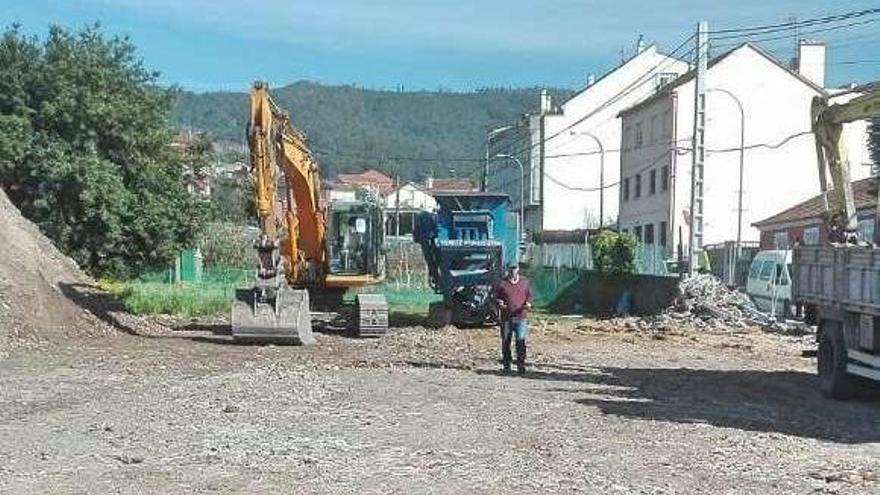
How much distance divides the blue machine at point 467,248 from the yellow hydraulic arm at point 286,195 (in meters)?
3.28

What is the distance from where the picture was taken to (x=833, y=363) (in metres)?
17.8

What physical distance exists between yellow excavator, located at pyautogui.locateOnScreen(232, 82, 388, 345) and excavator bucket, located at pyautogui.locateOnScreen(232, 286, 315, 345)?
0.02m

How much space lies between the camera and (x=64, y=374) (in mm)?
19500

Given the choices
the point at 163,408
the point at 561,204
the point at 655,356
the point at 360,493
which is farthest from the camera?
the point at 561,204

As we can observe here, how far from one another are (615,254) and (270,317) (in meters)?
22.7

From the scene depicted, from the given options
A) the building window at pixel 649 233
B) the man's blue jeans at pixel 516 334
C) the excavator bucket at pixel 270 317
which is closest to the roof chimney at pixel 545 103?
the building window at pixel 649 233

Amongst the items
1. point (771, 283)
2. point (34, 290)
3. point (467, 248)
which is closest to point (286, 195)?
point (467, 248)

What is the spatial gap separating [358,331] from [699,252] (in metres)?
14.1

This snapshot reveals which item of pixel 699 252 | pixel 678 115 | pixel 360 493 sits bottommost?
pixel 360 493

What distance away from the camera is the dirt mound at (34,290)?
80.4 feet

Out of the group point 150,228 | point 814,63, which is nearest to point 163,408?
point 150,228

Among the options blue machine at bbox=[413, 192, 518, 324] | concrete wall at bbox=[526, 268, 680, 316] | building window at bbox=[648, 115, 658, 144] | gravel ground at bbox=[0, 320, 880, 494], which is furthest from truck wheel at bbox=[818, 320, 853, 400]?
building window at bbox=[648, 115, 658, 144]

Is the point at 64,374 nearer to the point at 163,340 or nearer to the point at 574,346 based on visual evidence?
the point at 163,340

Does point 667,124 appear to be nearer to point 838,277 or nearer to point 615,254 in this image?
point 615,254
